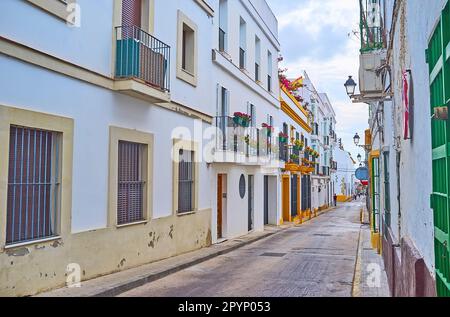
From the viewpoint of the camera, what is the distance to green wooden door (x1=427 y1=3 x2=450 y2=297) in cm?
278

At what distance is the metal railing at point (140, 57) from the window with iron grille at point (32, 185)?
7.41 feet

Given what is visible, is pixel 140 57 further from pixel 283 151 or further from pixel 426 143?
pixel 283 151

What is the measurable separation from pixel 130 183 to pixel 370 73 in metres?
5.82

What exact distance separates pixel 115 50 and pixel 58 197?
10.7ft

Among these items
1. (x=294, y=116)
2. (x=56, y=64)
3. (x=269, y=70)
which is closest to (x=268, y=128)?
(x=269, y=70)

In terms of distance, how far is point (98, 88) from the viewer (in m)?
8.49

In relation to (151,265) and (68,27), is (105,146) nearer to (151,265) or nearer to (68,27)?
(68,27)

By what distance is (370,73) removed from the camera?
1004cm

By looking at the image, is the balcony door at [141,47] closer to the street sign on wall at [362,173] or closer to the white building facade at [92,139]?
the white building facade at [92,139]

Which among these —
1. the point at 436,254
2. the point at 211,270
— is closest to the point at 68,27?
the point at 211,270

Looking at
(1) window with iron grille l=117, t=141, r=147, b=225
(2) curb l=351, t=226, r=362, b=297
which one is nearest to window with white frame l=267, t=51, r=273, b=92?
(2) curb l=351, t=226, r=362, b=297

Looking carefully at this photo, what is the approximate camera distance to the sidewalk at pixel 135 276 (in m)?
7.05

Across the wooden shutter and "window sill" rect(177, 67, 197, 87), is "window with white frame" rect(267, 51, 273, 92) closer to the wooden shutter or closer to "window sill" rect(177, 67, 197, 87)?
"window sill" rect(177, 67, 197, 87)
